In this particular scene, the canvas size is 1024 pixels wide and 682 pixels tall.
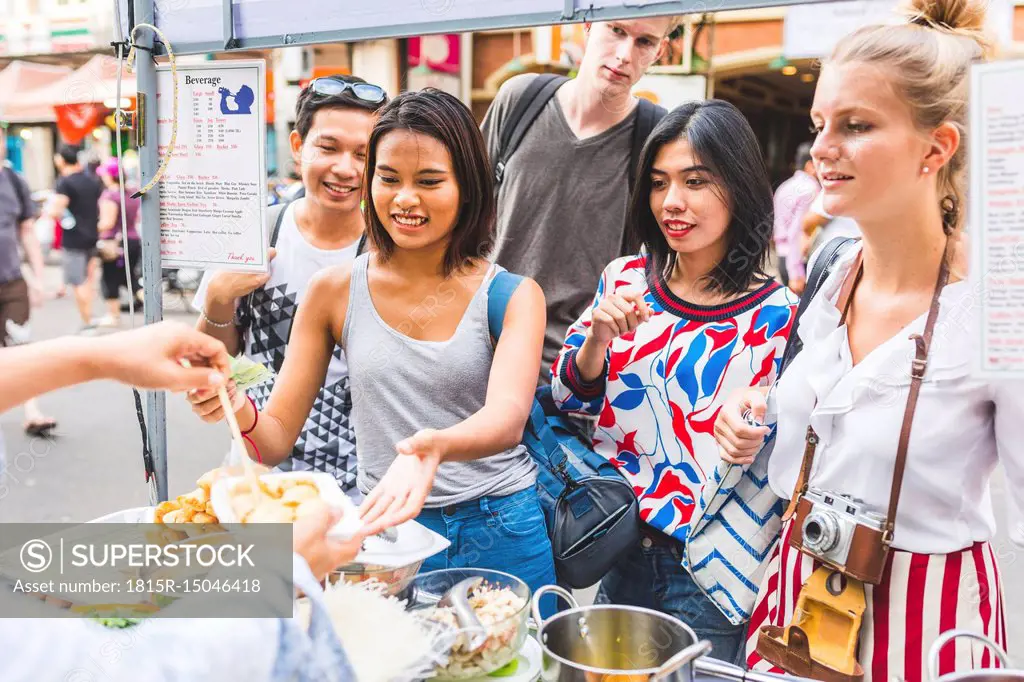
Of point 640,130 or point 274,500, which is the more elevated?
point 640,130

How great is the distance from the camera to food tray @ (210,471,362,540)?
1.06 metres

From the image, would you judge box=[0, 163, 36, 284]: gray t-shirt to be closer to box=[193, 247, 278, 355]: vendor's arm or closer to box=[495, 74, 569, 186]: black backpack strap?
box=[193, 247, 278, 355]: vendor's arm

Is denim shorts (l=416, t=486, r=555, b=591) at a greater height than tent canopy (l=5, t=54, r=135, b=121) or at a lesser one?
lesser

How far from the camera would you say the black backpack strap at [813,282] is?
1.49 metres

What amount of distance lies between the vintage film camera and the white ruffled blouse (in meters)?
0.03

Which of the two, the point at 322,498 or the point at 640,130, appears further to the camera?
the point at 640,130

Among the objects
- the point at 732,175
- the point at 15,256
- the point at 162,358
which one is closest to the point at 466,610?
the point at 162,358

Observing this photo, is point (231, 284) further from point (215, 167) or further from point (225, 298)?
point (215, 167)

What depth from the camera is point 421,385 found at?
157 centimetres

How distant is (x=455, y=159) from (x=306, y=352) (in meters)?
0.51

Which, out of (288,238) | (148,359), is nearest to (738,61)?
(288,238)

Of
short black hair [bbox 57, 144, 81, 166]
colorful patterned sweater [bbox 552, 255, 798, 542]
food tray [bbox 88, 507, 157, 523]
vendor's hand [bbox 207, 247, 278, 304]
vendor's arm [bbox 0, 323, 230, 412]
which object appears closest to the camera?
vendor's arm [bbox 0, 323, 230, 412]

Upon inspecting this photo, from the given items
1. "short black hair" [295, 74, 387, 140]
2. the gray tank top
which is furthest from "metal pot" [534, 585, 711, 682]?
"short black hair" [295, 74, 387, 140]

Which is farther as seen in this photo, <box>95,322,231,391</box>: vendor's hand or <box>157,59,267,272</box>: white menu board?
<box>157,59,267,272</box>: white menu board
